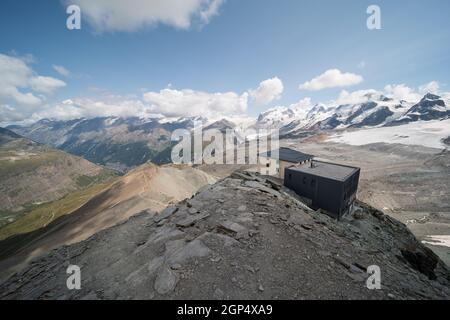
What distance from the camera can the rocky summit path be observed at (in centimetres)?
786

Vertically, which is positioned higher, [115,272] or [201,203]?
[201,203]

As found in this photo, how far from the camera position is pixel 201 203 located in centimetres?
1568

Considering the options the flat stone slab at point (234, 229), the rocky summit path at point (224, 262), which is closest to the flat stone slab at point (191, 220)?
the rocky summit path at point (224, 262)

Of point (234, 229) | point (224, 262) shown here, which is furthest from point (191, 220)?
point (224, 262)

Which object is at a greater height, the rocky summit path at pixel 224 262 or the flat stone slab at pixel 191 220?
the flat stone slab at pixel 191 220

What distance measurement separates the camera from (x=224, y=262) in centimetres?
891

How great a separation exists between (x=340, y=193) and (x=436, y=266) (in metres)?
10.4

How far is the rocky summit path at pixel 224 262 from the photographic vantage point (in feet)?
25.8

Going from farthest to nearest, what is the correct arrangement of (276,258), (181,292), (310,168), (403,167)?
(403,167) → (310,168) → (276,258) → (181,292)

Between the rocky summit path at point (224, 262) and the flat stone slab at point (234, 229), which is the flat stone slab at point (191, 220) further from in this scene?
the flat stone slab at point (234, 229)

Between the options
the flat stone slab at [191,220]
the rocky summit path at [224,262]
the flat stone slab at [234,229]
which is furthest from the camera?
the flat stone slab at [191,220]

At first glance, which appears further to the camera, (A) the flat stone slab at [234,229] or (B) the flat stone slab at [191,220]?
(B) the flat stone slab at [191,220]
